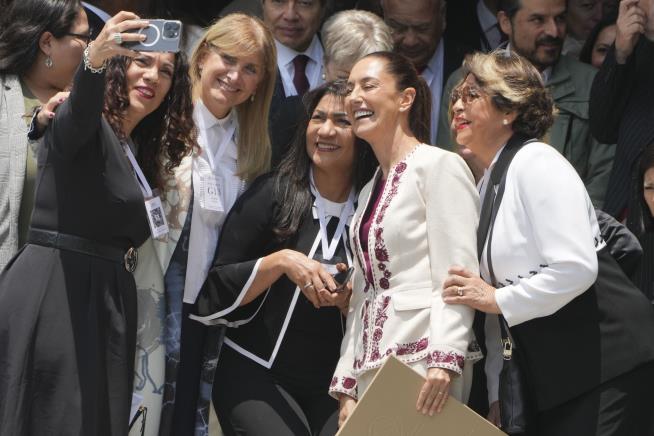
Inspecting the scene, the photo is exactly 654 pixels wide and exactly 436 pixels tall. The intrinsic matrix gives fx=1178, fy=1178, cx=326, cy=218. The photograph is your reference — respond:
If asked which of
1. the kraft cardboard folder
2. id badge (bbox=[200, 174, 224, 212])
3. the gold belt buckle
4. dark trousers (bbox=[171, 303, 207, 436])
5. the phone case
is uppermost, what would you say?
the phone case

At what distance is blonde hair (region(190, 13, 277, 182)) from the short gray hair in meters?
0.46

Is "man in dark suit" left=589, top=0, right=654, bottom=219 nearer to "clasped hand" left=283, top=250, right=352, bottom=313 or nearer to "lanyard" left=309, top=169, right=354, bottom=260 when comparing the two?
"lanyard" left=309, top=169, right=354, bottom=260

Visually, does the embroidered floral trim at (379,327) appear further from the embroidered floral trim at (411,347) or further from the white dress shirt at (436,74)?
the white dress shirt at (436,74)

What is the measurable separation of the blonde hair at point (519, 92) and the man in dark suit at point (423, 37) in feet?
6.17

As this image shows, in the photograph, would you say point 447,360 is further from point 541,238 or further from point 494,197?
point 494,197

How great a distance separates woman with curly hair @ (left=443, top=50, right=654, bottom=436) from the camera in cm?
365

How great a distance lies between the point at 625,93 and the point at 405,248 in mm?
1796

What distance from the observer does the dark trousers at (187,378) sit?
466 centimetres

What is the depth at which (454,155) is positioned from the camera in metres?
3.92

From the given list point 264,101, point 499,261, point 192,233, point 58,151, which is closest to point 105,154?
point 58,151

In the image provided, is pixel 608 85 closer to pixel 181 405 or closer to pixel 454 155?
pixel 454 155

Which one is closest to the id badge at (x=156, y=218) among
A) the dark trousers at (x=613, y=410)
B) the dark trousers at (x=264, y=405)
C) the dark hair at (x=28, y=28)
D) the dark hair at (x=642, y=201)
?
the dark trousers at (x=264, y=405)

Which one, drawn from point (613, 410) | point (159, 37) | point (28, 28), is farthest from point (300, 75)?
point (613, 410)

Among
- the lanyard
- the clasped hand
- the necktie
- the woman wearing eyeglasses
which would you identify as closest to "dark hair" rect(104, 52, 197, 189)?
the woman wearing eyeglasses
